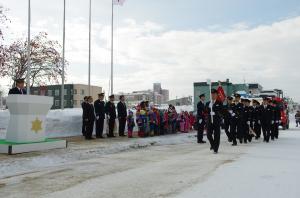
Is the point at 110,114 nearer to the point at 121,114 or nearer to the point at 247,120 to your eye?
the point at 121,114

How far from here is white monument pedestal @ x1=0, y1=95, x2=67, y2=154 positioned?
37.8ft

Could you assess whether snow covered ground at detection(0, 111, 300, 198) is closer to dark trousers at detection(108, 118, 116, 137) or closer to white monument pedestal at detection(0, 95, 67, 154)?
white monument pedestal at detection(0, 95, 67, 154)

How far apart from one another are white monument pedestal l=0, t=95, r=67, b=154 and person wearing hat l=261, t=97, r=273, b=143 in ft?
28.7

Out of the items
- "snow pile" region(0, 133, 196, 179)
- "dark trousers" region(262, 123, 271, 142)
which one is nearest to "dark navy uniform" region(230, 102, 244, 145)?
"dark trousers" region(262, 123, 271, 142)

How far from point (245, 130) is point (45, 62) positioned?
910 inches

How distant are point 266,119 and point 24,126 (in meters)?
9.75

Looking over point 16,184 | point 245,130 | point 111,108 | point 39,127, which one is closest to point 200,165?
point 16,184

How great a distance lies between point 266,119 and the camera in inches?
657

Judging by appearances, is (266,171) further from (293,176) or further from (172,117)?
(172,117)

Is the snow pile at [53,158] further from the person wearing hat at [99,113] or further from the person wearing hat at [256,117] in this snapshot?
the person wearing hat at [256,117]

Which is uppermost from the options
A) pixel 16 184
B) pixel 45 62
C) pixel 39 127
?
pixel 45 62

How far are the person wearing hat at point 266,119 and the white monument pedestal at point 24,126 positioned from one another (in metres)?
8.75

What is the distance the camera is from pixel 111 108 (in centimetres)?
1834

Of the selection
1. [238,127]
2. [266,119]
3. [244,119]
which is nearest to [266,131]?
[266,119]
